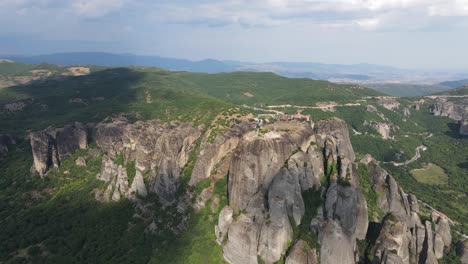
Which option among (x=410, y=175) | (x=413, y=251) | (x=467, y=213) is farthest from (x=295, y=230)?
(x=410, y=175)

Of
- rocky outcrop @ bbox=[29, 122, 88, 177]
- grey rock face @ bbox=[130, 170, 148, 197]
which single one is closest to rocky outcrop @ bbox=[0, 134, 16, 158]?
rocky outcrop @ bbox=[29, 122, 88, 177]

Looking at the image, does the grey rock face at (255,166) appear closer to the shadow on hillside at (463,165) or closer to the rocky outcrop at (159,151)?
the rocky outcrop at (159,151)

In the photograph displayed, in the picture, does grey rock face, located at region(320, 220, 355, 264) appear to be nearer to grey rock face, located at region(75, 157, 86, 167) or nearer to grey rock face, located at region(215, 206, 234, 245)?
grey rock face, located at region(215, 206, 234, 245)

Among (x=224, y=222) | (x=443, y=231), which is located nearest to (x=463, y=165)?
(x=443, y=231)

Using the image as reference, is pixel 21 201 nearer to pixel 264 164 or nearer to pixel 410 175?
pixel 264 164

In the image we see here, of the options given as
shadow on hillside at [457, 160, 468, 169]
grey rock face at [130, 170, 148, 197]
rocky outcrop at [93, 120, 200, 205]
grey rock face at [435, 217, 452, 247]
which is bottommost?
shadow on hillside at [457, 160, 468, 169]

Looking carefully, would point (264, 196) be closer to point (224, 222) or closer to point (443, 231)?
point (224, 222)
